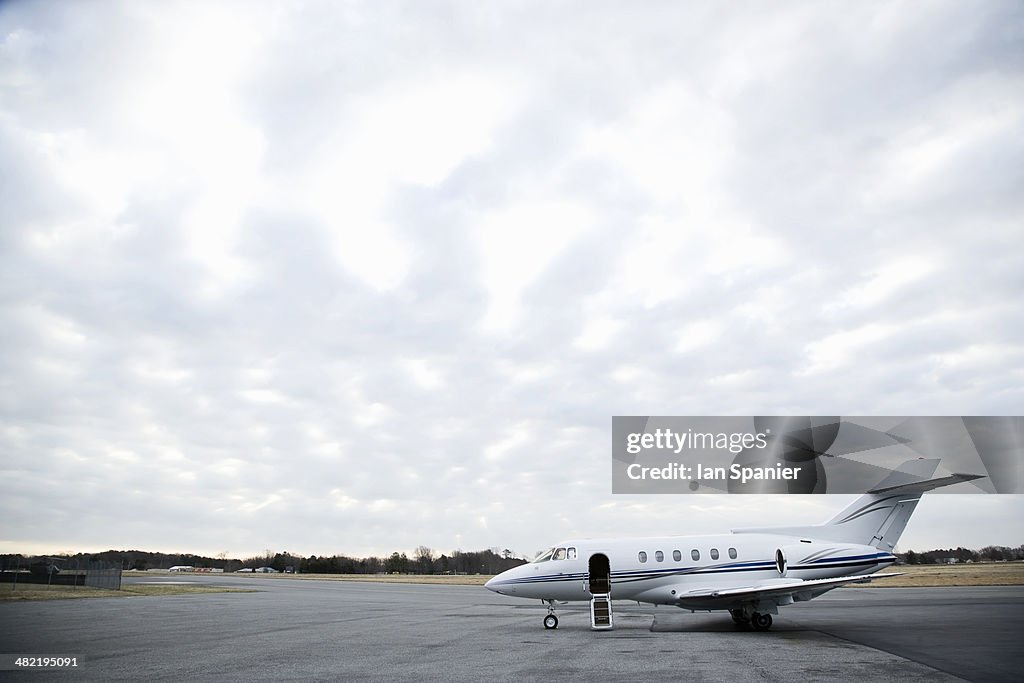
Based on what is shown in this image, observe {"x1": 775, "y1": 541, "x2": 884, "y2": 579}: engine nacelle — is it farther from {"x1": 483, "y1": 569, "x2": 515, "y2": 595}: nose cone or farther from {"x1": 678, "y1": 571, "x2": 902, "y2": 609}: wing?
{"x1": 483, "y1": 569, "x2": 515, "y2": 595}: nose cone

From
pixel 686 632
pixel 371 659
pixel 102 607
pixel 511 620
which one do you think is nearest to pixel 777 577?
pixel 686 632

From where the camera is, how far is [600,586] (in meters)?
25.4

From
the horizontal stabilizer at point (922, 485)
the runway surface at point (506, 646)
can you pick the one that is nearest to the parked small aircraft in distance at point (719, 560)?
the horizontal stabilizer at point (922, 485)

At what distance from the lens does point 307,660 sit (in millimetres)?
15453

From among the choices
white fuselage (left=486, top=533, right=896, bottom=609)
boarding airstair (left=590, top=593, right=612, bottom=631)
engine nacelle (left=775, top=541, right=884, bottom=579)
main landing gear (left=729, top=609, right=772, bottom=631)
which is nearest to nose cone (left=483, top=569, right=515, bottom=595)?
white fuselage (left=486, top=533, right=896, bottom=609)

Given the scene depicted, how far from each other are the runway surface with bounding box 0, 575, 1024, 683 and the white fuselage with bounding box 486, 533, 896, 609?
1.43 metres

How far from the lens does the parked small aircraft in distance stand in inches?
960

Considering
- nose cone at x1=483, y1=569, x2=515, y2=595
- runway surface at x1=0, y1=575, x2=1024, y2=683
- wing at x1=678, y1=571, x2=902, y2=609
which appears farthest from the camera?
nose cone at x1=483, y1=569, x2=515, y2=595

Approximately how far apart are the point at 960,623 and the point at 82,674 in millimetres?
26361

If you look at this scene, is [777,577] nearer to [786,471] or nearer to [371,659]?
[371,659]

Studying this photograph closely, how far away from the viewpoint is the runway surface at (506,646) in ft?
44.1

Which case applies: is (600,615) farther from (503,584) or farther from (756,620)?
(756,620)

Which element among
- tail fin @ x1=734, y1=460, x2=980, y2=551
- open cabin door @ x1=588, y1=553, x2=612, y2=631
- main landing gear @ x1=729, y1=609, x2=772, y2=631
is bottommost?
main landing gear @ x1=729, y1=609, x2=772, y2=631

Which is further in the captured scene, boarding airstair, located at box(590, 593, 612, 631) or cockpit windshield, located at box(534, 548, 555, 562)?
cockpit windshield, located at box(534, 548, 555, 562)
